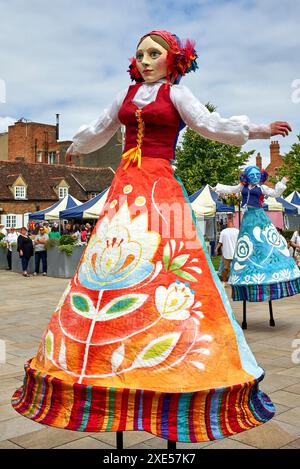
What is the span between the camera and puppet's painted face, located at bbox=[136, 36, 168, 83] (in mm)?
3006

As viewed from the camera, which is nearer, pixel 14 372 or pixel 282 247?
pixel 14 372

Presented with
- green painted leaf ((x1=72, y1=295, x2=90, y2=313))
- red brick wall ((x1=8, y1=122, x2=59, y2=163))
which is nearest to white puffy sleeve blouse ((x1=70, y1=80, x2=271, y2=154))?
green painted leaf ((x1=72, y1=295, x2=90, y2=313))

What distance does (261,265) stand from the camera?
648 cm

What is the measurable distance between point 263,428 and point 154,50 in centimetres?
262

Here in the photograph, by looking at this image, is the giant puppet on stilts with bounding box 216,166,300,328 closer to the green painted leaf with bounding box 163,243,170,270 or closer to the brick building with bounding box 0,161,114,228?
the green painted leaf with bounding box 163,243,170,270

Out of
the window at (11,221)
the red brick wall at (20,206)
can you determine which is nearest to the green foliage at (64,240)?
the window at (11,221)

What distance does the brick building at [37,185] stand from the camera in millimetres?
37656

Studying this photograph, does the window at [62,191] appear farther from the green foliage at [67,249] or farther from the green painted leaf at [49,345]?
the green painted leaf at [49,345]

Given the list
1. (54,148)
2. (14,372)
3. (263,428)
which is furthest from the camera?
(54,148)

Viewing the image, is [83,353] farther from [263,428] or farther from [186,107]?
[263,428]

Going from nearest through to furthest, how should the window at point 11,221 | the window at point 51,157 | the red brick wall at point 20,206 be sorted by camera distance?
the window at point 11,221 → the red brick wall at point 20,206 → the window at point 51,157

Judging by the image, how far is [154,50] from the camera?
3.01 metres

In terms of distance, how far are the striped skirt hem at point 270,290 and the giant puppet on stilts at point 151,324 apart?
378cm

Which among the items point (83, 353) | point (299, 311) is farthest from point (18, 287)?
point (83, 353)
